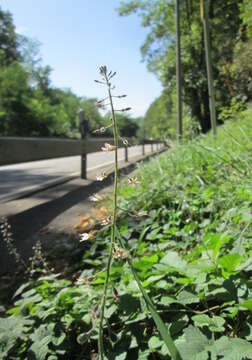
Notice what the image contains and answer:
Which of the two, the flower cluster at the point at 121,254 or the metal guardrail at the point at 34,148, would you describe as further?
the metal guardrail at the point at 34,148

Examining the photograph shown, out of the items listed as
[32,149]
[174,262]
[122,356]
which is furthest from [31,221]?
[122,356]

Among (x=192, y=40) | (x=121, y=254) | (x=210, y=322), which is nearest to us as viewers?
(x=121, y=254)

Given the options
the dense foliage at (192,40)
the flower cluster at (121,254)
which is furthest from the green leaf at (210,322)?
the dense foliage at (192,40)

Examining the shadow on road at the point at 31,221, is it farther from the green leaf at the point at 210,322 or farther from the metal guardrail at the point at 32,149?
the green leaf at the point at 210,322

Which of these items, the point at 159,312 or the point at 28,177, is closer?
the point at 159,312

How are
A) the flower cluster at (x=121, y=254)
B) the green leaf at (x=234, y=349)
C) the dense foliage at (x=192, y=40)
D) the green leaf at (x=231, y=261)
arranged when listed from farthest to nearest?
the dense foliage at (x=192, y=40) → the green leaf at (x=231, y=261) → the green leaf at (x=234, y=349) → the flower cluster at (x=121, y=254)

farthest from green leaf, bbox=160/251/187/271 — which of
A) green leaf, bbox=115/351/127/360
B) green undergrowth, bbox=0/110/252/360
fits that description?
green leaf, bbox=115/351/127/360

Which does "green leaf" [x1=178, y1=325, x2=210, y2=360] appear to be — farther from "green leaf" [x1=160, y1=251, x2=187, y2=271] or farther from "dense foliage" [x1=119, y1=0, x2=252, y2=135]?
"dense foliage" [x1=119, y1=0, x2=252, y2=135]

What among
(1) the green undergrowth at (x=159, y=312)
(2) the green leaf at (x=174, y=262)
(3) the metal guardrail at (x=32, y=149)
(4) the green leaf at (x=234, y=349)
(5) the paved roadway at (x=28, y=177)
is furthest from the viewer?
(5) the paved roadway at (x=28, y=177)

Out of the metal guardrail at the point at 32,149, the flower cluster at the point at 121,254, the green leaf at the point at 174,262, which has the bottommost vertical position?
the green leaf at the point at 174,262

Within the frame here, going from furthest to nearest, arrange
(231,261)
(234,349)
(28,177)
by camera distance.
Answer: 1. (28,177)
2. (231,261)
3. (234,349)

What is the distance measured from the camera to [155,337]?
0.93m

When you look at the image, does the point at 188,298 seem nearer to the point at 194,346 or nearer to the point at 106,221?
the point at 194,346

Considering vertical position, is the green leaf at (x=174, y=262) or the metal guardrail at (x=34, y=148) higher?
the metal guardrail at (x=34, y=148)
